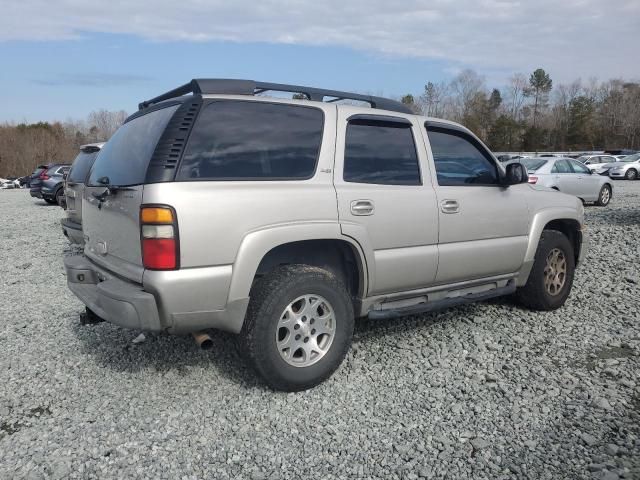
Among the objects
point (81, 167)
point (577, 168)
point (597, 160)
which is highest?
Result: point (81, 167)

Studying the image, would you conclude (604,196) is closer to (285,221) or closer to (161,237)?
(285,221)

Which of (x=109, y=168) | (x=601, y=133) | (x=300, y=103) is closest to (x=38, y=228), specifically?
(x=109, y=168)

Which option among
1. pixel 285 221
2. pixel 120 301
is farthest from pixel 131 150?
pixel 285 221

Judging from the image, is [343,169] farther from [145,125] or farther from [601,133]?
[601,133]

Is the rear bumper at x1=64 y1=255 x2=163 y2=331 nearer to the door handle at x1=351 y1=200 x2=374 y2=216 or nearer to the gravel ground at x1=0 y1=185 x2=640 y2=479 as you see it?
the gravel ground at x1=0 y1=185 x2=640 y2=479

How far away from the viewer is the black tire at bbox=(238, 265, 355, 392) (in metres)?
3.29

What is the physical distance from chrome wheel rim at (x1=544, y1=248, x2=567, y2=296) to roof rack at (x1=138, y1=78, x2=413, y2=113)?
211 cm

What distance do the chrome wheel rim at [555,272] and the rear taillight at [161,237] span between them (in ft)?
12.1

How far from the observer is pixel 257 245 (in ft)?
10.5

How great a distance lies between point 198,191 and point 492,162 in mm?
2877

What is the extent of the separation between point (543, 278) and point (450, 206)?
1547 millimetres

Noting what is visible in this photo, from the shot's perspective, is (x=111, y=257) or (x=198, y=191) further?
(x=111, y=257)

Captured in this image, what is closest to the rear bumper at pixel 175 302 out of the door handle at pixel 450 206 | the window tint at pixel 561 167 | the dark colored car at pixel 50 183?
the door handle at pixel 450 206

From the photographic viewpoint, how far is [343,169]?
12.1 feet
